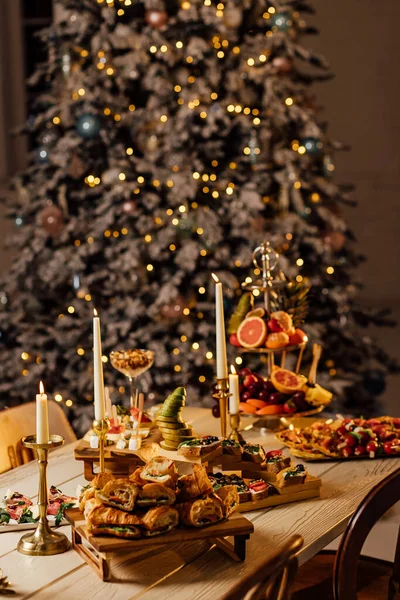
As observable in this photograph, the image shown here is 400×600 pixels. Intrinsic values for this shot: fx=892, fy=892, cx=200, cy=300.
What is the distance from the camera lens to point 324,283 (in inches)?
179

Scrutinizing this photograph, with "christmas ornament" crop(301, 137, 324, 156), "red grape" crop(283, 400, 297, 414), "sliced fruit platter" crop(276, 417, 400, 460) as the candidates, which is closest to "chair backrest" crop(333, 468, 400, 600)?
"sliced fruit platter" crop(276, 417, 400, 460)

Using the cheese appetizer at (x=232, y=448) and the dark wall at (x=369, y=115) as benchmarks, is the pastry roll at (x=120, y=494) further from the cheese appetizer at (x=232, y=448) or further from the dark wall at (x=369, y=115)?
the dark wall at (x=369, y=115)

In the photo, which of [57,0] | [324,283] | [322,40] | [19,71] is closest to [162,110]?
[57,0]

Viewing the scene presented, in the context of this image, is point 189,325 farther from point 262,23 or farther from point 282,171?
point 262,23

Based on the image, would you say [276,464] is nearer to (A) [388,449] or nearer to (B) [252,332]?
(A) [388,449]

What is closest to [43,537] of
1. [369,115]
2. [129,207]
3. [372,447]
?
[372,447]

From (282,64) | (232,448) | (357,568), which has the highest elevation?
(282,64)

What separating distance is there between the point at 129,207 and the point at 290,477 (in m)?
2.56

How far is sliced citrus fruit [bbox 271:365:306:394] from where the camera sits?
8.54 feet

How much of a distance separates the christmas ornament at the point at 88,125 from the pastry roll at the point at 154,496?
307cm

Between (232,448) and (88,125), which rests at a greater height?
(88,125)

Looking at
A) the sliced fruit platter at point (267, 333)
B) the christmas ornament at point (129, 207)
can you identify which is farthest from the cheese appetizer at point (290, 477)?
the christmas ornament at point (129, 207)

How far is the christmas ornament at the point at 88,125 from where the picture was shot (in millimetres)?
4461

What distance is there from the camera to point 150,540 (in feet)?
5.31
